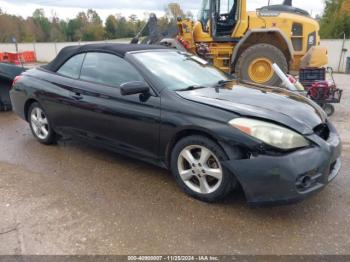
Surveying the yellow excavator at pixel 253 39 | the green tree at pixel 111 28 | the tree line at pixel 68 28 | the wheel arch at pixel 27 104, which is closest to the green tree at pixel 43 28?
the tree line at pixel 68 28

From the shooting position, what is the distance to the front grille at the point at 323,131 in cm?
311

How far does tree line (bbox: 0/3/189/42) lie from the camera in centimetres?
6481

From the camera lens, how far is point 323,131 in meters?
3.21

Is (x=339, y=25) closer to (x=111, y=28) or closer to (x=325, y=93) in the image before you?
(x=325, y=93)

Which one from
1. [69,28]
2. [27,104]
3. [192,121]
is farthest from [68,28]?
[192,121]

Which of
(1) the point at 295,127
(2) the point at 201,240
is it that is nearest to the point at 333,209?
(1) the point at 295,127

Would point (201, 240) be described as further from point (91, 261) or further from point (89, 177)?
point (89, 177)

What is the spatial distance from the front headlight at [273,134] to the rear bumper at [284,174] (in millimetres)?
81

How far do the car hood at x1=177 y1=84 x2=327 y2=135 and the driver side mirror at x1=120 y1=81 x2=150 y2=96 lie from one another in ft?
1.20

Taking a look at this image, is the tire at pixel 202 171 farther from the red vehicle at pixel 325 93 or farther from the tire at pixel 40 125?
the red vehicle at pixel 325 93

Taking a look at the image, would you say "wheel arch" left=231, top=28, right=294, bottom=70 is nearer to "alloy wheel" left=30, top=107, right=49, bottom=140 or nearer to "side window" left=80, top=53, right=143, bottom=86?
"side window" left=80, top=53, right=143, bottom=86

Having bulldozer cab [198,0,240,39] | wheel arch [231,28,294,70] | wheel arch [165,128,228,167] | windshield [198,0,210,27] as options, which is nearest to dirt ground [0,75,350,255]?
wheel arch [165,128,228,167]

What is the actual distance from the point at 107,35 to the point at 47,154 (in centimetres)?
6506

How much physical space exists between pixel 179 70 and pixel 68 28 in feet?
241
